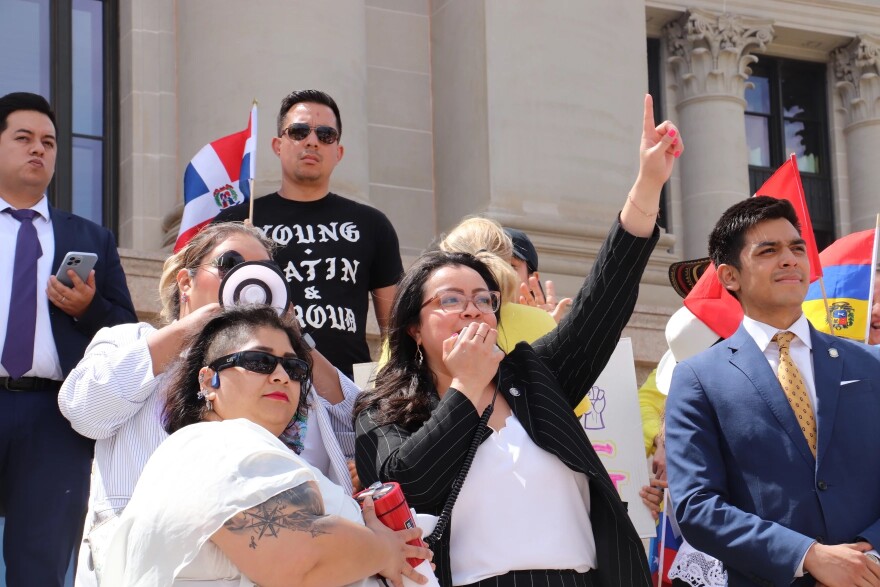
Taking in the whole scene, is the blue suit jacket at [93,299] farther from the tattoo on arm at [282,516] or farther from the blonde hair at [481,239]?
the tattoo on arm at [282,516]

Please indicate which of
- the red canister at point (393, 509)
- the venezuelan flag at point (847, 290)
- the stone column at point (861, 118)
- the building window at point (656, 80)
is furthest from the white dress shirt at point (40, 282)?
the stone column at point (861, 118)

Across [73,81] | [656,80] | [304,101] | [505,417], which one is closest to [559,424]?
[505,417]

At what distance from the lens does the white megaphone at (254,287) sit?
4.39 meters

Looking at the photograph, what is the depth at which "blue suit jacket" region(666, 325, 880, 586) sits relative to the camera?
15.2 ft

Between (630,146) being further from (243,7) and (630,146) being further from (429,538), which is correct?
(429,538)

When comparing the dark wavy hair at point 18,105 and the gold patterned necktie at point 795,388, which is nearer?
the gold patterned necktie at point 795,388

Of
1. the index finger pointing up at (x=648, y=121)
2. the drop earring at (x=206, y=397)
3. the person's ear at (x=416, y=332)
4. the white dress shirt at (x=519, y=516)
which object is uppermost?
the index finger pointing up at (x=648, y=121)

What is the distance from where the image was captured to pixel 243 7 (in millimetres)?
10297

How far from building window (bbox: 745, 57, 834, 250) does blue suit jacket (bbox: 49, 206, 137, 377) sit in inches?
419

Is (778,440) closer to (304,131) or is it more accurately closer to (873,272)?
(873,272)

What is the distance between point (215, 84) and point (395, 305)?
19.4 feet

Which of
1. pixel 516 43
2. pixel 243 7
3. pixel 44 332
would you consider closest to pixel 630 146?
pixel 516 43

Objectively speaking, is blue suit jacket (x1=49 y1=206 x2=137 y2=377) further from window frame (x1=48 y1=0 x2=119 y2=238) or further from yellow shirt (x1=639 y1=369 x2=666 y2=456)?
window frame (x1=48 y1=0 x2=119 y2=238)

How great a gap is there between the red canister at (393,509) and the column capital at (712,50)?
454 inches
